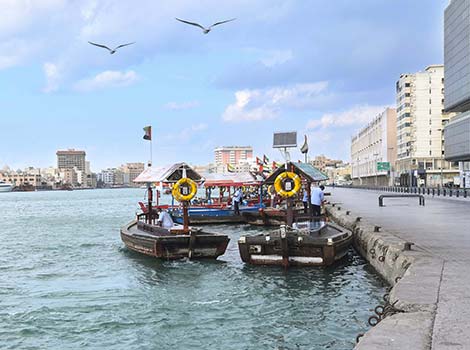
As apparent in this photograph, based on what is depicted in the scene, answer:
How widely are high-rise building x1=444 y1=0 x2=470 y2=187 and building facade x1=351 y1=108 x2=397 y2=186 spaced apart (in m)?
44.8

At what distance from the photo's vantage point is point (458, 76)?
81.3m

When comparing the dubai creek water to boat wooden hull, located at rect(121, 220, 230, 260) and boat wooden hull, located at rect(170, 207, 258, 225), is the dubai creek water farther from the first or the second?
boat wooden hull, located at rect(170, 207, 258, 225)

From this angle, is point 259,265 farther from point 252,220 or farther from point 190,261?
point 252,220

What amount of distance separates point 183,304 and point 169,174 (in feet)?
34.3

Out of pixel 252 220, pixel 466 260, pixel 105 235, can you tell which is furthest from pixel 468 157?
pixel 466 260

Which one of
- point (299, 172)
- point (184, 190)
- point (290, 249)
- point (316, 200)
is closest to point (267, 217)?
point (299, 172)

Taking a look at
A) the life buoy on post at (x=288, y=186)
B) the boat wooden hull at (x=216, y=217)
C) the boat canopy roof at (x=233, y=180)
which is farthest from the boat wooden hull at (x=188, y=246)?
the boat canopy roof at (x=233, y=180)

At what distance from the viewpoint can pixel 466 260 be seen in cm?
1330

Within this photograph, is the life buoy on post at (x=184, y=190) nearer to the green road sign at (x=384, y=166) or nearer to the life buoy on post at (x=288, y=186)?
the life buoy on post at (x=288, y=186)

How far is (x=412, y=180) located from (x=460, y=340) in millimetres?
111374

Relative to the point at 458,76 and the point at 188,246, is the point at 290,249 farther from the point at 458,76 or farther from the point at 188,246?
the point at 458,76

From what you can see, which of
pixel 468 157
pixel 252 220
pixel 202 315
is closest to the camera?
pixel 202 315

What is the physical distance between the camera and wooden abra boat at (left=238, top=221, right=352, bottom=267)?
17875 millimetres

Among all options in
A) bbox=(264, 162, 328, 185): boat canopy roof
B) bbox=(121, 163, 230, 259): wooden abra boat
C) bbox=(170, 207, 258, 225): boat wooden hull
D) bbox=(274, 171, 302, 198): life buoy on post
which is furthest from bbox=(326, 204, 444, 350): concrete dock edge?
bbox=(170, 207, 258, 225): boat wooden hull
